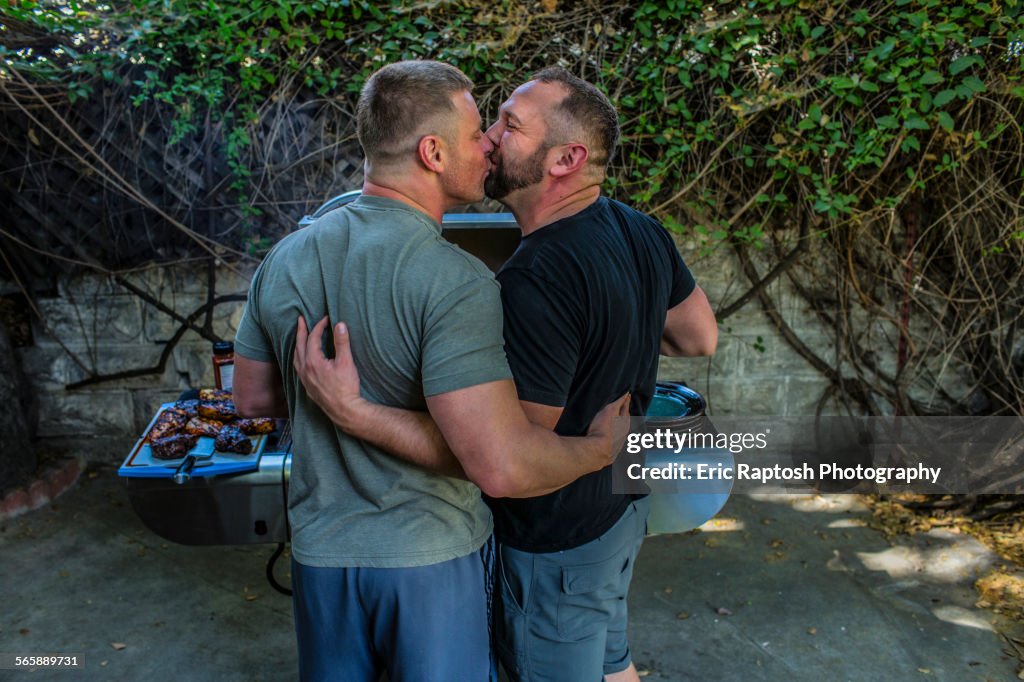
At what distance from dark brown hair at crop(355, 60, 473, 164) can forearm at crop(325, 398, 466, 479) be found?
0.54 m

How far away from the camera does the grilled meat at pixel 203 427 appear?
2703mm

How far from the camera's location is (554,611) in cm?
192

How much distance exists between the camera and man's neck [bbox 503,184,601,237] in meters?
1.94

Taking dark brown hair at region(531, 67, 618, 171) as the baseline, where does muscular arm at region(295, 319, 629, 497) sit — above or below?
below

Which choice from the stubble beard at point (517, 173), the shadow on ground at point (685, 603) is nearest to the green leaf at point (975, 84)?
the shadow on ground at point (685, 603)

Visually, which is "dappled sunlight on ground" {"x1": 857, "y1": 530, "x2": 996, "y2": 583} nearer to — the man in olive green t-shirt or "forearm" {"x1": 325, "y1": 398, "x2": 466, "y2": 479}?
the man in olive green t-shirt

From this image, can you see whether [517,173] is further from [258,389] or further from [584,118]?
[258,389]

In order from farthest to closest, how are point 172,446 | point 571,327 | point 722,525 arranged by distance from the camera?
point 722,525 < point 172,446 < point 571,327

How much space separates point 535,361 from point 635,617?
219 cm

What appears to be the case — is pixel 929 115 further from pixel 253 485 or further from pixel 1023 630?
pixel 253 485

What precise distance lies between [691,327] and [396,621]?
129 centimetres

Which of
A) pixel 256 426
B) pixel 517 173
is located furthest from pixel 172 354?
pixel 517 173

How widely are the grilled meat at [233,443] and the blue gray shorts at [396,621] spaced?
94 cm

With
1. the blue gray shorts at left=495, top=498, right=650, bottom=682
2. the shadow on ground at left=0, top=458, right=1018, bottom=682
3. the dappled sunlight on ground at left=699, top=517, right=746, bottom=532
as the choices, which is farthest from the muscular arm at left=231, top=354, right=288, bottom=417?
the dappled sunlight on ground at left=699, top=517, right=746, bottom=532
